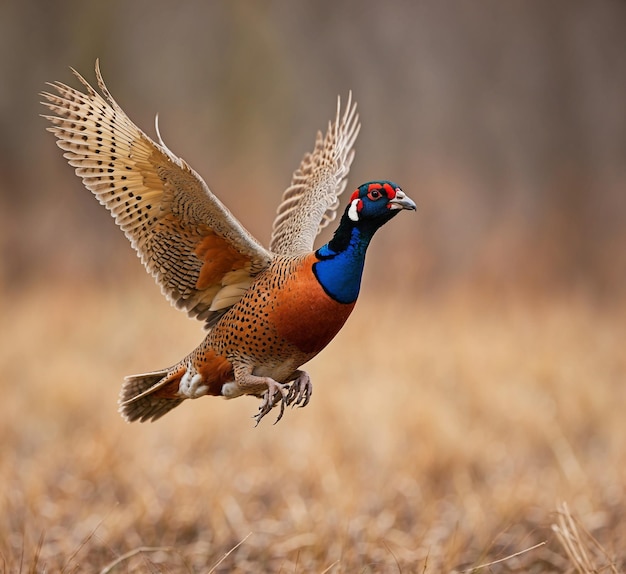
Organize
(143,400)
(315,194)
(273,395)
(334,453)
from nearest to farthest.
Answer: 1. (273,395)
2. (143,400)
3. (315,194)
4. (334,453)

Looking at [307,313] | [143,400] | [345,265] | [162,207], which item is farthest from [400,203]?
[143,400]

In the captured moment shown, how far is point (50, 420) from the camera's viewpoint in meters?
7.22

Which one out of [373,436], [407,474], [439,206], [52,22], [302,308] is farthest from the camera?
[439,206]

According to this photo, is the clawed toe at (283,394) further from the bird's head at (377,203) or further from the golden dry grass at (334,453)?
the golden dry grass at (334,453)

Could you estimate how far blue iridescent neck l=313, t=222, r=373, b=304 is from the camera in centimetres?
290

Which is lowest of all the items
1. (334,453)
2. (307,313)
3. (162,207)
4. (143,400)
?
(334,453)

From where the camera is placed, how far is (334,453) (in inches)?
267

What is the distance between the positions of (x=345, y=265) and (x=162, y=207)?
757 mm

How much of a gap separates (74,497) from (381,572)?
219 cm

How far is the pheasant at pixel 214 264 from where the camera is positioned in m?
2.92

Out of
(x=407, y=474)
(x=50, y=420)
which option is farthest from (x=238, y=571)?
(x=50, y=420)

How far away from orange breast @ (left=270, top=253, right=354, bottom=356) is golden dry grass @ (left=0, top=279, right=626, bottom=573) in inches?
49.6

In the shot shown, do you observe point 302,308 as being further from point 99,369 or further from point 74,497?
point 99,369

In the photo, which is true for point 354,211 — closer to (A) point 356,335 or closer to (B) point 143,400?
(B) point 143,400
